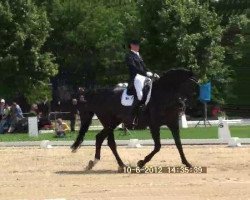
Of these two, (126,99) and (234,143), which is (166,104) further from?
(234,143)

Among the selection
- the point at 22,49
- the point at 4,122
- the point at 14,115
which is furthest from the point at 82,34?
the point at 14,115

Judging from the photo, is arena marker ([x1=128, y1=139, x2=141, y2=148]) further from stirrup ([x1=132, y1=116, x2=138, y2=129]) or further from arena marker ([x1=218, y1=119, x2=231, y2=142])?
stirrup ([x1=132, y1=116, x2=138, y2=129])

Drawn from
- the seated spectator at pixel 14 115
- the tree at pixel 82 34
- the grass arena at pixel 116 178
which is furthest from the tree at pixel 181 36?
the grass arena at pixel 116 178

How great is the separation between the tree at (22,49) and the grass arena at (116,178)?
19669 millimetres

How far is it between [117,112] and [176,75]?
75.1 inches

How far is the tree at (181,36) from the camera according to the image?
4194 cm

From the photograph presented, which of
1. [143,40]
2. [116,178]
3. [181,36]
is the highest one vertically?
[181,36]

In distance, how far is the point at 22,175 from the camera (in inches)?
639

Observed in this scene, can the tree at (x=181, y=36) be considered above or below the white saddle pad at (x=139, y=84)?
above

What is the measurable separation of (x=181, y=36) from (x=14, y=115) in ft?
37.3

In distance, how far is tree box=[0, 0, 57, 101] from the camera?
42312 mm

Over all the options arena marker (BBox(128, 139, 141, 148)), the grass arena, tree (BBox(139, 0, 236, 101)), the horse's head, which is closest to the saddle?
the horse's head

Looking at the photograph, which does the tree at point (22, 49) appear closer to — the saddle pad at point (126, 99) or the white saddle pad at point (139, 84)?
the saddle pad at point (126, 99)

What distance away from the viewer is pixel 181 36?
41.9 m
